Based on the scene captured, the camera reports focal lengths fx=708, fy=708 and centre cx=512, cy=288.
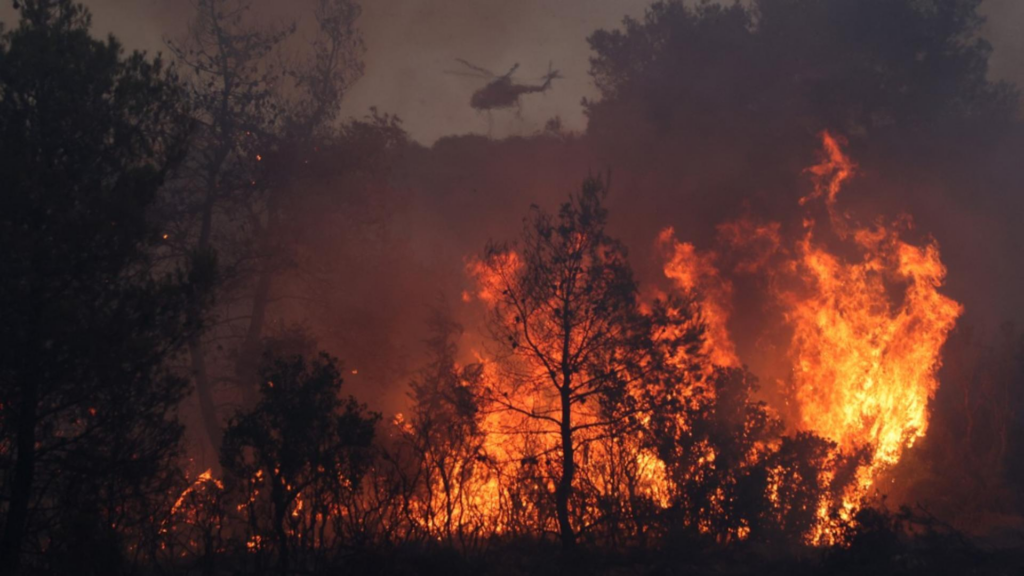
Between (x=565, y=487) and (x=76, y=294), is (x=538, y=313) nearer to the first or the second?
(x=565, y=487)

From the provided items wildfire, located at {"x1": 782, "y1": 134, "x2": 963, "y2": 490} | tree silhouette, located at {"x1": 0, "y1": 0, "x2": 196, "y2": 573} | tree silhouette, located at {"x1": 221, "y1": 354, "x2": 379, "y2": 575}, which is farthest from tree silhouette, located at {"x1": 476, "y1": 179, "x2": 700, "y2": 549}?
wildfire, located at {"x1": 782, "y1": 134, "x2": 963, "y2": 490}

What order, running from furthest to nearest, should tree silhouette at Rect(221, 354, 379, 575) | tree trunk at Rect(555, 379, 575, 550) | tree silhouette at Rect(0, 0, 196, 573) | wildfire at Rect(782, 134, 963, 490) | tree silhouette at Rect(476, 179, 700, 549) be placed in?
wildfire at Rect(782, 134, 963, 490)
tree silhouette at Rect(476, 179, 700, 549)
tree trunk at Rect(555, 379, 575, 550)
tree silhouette at Rect(221, 354, 379, 575)
tree silhouette at Rect(0, 0, 196, 573)

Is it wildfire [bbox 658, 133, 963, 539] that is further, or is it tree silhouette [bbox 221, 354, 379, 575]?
wildfire [bbox 658, 133, 963, 539]

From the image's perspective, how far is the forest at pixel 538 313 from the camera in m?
9.05

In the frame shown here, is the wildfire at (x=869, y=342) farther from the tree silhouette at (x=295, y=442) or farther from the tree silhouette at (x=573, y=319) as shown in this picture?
the tree silhouette at (x=295, y=442)

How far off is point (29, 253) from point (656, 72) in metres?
24.5

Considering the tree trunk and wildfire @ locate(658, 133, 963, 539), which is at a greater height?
wildfire @ locate(658, 133, 963, 539)

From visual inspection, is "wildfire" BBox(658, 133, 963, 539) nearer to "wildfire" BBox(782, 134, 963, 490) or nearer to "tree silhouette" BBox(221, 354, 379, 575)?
"wildfire" BBox(782, 134, 963, 490)

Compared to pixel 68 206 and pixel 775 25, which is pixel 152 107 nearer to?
pixel 68 206

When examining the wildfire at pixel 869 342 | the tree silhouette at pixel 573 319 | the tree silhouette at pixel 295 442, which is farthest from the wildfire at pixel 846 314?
the tree silhouette at pixel 295 442

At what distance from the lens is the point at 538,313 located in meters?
13.0

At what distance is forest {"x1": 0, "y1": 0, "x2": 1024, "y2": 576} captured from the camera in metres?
9.05

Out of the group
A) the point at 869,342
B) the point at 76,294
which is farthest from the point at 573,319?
the point at 869,342

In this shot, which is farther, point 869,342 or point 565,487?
point 869,342
